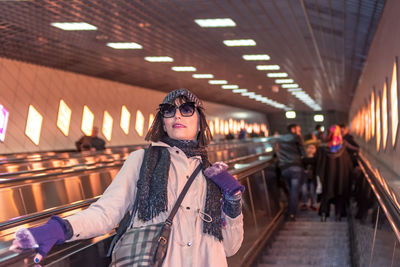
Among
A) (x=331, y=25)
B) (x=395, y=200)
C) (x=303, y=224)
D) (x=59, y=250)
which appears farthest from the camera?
(x=331, y=25)

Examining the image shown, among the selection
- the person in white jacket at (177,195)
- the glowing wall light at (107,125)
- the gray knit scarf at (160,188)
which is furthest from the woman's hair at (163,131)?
the glowing wall light at (107,125)

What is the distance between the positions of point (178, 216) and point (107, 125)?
28.5 meters

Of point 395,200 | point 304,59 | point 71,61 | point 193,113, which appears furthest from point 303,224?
point 71,61

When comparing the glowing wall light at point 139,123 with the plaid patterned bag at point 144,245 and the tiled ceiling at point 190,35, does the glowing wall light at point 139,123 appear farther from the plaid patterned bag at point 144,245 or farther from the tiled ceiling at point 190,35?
the plaid patterned bag at point 144,245

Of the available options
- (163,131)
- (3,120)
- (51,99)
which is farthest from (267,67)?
(163,131)

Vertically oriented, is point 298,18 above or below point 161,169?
above

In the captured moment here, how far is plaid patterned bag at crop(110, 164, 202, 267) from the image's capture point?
2535 millimetres

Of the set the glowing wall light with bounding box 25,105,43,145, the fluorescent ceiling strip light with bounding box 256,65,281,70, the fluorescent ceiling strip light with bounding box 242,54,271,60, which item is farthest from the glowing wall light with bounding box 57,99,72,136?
the fluorescent ceiling strip light with bounding box 256,65,281,70

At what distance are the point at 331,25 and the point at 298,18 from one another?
5.19ft

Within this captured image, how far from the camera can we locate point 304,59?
76.5 ft

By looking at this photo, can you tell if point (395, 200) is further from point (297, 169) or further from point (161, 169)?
point (297, 169)

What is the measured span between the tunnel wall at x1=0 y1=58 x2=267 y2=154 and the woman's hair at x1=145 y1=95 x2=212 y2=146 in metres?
15.3

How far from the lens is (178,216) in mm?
2723

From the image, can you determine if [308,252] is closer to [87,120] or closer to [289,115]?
[289,115]
